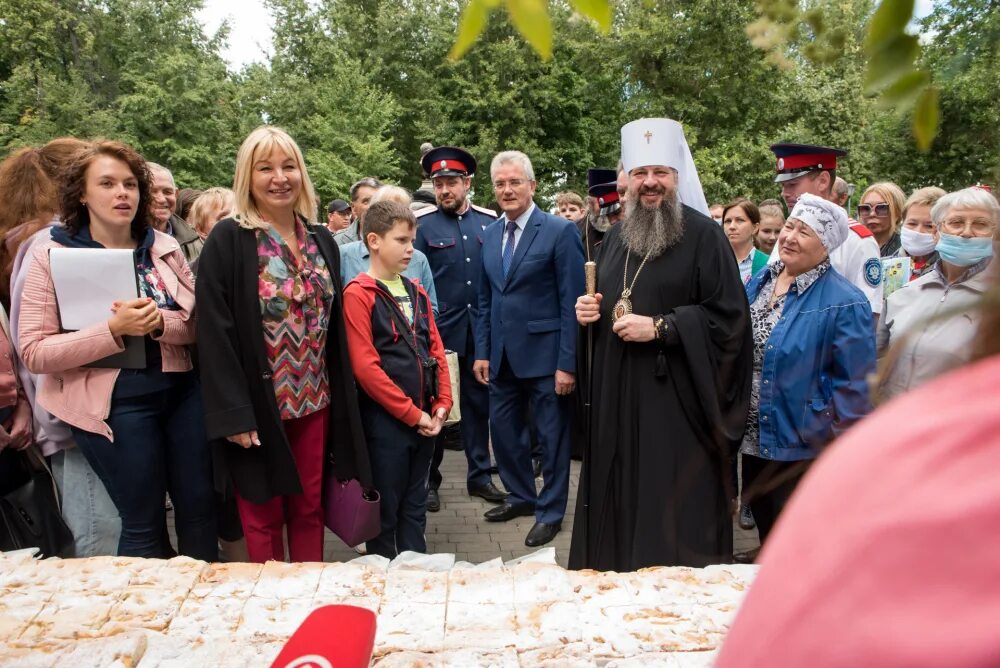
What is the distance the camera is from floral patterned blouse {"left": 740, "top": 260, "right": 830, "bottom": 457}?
3828 mm

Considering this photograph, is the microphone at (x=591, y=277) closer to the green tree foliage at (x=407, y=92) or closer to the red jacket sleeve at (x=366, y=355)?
the red jacket sleeve at (x=366, y=355)

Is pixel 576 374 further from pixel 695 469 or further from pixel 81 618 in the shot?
pixel 81 618

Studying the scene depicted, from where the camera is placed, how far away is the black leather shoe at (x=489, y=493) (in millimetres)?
5598

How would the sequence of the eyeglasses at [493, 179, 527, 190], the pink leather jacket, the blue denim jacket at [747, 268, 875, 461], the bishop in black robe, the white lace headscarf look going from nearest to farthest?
the pink leather jacket → the blue denim jacket at [747, 268, 875, 461] → the bishop in black robe → the white lace headscarf → the eyeglasses at [493, 179, 527, 190]

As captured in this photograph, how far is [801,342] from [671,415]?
69 centimetres

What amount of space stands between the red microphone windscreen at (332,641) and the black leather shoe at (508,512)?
368cm

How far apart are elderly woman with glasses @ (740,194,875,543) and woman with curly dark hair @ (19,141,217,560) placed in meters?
2.52

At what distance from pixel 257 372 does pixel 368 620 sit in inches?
80.7

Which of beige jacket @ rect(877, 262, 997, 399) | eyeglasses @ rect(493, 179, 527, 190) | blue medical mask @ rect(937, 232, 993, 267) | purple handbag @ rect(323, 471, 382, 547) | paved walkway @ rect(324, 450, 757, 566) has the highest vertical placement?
eyeglasses @ rect(493, 179, 527, 190)

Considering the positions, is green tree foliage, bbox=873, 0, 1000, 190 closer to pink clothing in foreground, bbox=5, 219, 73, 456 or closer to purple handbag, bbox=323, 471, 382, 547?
purple handbag, bbox=323, 471, 382, 547

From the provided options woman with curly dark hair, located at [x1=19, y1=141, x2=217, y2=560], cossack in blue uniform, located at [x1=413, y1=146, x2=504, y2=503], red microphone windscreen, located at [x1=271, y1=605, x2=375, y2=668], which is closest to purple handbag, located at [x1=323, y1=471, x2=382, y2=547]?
woman with curly dark hair, located at [x1=19, y1=141, x2=217, y2=560]

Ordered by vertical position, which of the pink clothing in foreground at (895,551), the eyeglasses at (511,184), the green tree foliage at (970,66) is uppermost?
the eyeglasses at (511,184)

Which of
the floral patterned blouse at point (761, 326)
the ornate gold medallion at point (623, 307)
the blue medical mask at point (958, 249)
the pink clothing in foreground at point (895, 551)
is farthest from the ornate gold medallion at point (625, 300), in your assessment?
the pink clothing in foreground at point (895, 551)

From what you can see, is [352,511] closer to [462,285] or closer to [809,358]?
[809,358]
